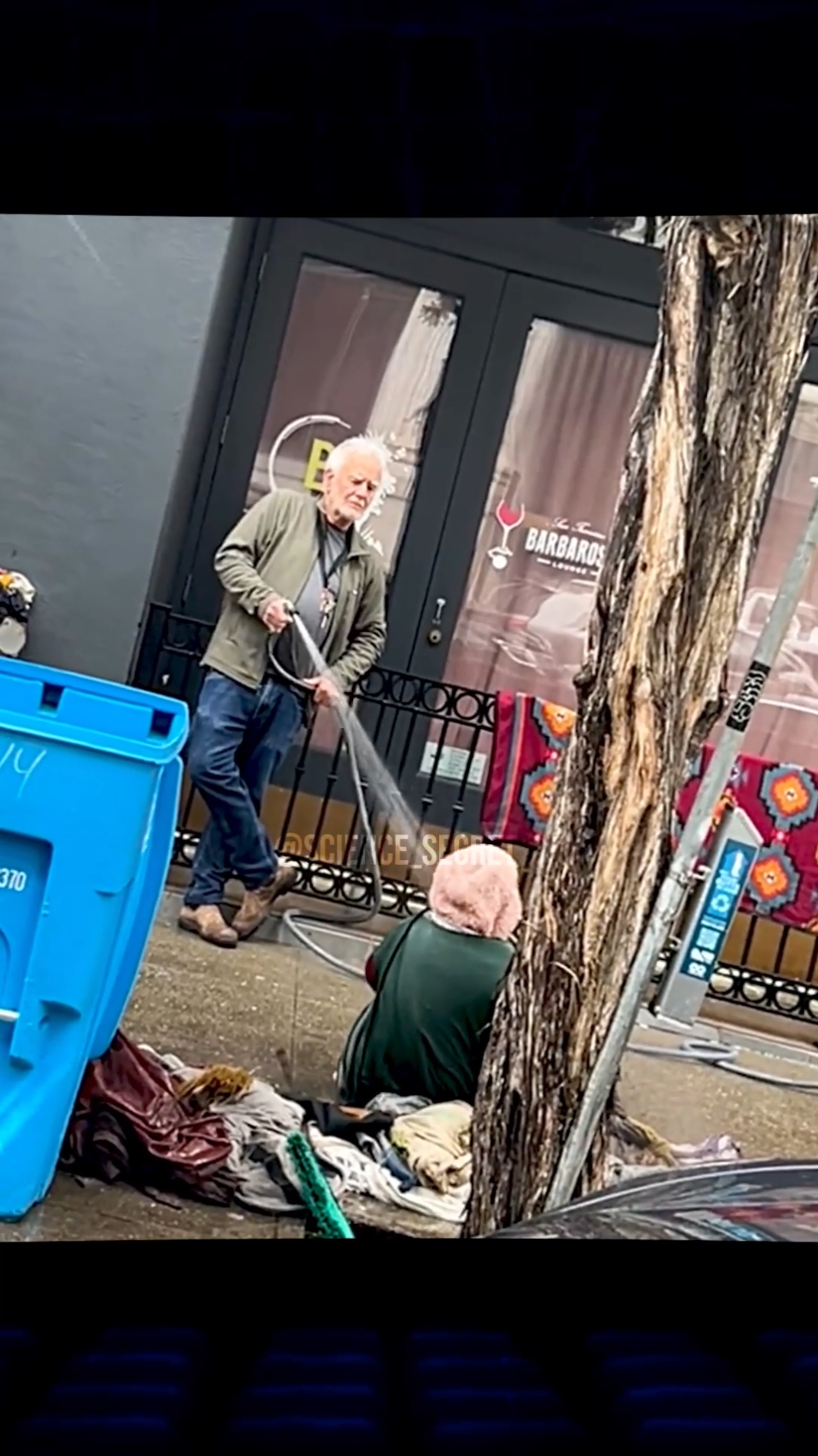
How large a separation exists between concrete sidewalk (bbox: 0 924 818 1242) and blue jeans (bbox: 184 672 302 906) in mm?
76

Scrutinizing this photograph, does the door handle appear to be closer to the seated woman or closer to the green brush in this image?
the seated woman

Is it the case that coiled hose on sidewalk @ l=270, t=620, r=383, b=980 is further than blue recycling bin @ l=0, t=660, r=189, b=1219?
Yes

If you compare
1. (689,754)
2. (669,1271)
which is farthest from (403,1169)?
(689,754)

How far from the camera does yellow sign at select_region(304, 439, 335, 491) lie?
4.70 ft

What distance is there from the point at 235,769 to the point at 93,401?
1.26 ft

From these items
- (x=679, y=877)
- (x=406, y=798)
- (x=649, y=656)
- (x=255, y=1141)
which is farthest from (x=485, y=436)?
(x=255, y=1141)

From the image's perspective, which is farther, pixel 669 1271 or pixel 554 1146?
pixel 554 1146

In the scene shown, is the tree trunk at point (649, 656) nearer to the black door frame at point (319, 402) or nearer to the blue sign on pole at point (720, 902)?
the blue sign on pole at point (720, 902)

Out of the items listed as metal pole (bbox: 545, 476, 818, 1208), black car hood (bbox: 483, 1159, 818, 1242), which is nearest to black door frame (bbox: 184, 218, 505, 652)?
metal pole (bbox: 545, 476, 818, 1208)

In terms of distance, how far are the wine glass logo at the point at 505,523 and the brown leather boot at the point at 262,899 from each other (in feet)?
1.27

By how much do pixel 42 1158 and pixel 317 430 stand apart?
764mm

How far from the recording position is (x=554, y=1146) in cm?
157
